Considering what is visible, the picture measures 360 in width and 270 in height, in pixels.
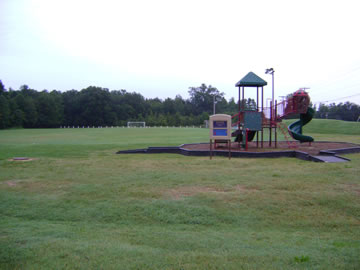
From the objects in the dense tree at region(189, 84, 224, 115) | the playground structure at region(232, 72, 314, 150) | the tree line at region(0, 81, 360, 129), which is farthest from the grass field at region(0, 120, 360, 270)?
the dense tree at region(189, 84, 224, 115)

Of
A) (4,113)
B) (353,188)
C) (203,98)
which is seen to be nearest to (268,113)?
(353,188)

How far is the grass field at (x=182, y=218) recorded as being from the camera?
4281 millimetres

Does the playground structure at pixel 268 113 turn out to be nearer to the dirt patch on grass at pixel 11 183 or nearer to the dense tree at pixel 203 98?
the dirt patch on grass at pixel 11 183

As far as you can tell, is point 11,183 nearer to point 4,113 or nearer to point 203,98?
point 4,113

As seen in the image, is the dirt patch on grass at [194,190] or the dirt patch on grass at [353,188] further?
the dirt patch on grass at [194,190]

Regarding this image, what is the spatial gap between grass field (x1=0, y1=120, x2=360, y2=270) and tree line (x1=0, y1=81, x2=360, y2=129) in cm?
7044

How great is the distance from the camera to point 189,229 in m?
5.88

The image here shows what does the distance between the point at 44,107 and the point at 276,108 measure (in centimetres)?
8057

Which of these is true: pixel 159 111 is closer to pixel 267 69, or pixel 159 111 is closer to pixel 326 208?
pixel 267 69

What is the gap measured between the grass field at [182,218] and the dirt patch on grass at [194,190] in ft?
0.09

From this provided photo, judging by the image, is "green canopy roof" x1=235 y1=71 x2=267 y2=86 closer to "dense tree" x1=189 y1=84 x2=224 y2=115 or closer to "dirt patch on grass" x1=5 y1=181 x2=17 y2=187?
"dirt patch on grass" x1=5 y1=181 x2=17 y2=187

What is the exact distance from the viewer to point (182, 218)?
21.2 feet

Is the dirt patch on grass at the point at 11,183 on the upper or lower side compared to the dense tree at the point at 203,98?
lower

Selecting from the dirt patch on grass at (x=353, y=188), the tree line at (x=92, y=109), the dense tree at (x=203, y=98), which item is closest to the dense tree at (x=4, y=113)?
the tree line at (x=92, y=109)
